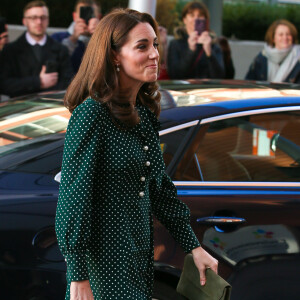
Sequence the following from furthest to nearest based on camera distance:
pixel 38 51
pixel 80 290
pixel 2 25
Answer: pixel 2 25 → pixel 38 51 → pixel 80 290

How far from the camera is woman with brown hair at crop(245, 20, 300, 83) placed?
7.24m

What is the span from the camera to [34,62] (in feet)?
20.8

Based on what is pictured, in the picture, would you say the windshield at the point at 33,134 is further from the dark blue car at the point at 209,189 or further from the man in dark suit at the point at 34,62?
the man in dark suit at the point at 34,62

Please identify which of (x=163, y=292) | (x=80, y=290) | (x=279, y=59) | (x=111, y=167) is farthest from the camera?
(x=279, y=59)

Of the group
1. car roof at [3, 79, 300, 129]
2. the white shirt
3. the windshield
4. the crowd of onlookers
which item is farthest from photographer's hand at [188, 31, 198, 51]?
the windshield

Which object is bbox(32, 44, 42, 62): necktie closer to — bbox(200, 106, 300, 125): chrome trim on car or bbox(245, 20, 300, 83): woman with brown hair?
bbox(245, 20, 300, 83): woman with brown hair

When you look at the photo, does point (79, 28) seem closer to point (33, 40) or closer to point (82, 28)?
point (82, 28)

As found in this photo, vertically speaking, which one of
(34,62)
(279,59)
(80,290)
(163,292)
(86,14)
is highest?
(86,14)

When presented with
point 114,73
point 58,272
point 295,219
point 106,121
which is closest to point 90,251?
point 106,121

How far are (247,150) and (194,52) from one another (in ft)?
11.0

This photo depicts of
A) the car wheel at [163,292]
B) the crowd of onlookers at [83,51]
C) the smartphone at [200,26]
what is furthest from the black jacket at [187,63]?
the car wheel at [163,292]

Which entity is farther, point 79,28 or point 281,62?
point 281,62

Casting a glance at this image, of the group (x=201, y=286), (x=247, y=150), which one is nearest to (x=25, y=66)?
(x=247, y=150)

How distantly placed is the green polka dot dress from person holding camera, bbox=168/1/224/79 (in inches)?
175
